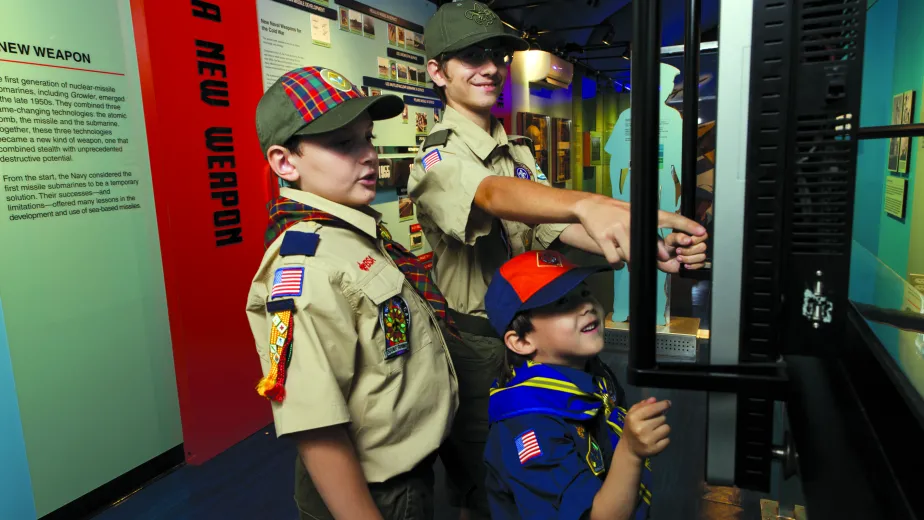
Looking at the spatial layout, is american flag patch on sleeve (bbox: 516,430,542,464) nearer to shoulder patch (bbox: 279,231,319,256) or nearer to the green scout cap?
shoulder patch (bbox: 279,231,319,256)

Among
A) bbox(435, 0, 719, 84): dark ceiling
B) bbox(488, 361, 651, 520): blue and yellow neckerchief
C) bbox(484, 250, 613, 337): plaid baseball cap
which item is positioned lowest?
bbox(488, 361, 651, 520): blue and yellow neckerchief

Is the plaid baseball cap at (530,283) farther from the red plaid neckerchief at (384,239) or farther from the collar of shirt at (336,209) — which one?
the collar of shirt at (336,209)

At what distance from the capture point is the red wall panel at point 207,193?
2.69 metres

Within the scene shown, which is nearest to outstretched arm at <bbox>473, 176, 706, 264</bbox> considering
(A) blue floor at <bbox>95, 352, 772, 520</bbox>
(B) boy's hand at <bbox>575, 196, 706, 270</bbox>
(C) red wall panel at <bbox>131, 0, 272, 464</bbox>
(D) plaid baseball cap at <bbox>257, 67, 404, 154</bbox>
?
(B) boy's hand at <bbox>575, 196, 706, 270</bbox>

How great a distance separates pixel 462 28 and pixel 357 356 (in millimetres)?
913

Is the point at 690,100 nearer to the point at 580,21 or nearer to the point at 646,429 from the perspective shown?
the point at 646,429

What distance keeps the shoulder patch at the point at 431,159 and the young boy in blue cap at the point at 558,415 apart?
1.01 ft

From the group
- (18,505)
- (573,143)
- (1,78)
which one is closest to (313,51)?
(1,78)

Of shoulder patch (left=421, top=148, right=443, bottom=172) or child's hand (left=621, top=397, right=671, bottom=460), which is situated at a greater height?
shoulder patch (left=421, top=148, right=443, bottom=172)

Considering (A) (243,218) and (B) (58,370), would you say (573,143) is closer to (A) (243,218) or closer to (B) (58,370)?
(A) (243,218)

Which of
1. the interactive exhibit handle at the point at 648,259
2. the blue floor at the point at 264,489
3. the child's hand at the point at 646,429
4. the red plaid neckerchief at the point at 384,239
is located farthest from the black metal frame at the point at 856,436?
the blue floor at the point at 264,489

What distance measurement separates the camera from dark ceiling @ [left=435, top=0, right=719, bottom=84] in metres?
6.72

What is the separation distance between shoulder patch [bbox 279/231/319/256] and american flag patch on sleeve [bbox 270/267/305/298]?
0.11ft

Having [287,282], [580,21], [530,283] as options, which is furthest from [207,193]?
[580,21]
